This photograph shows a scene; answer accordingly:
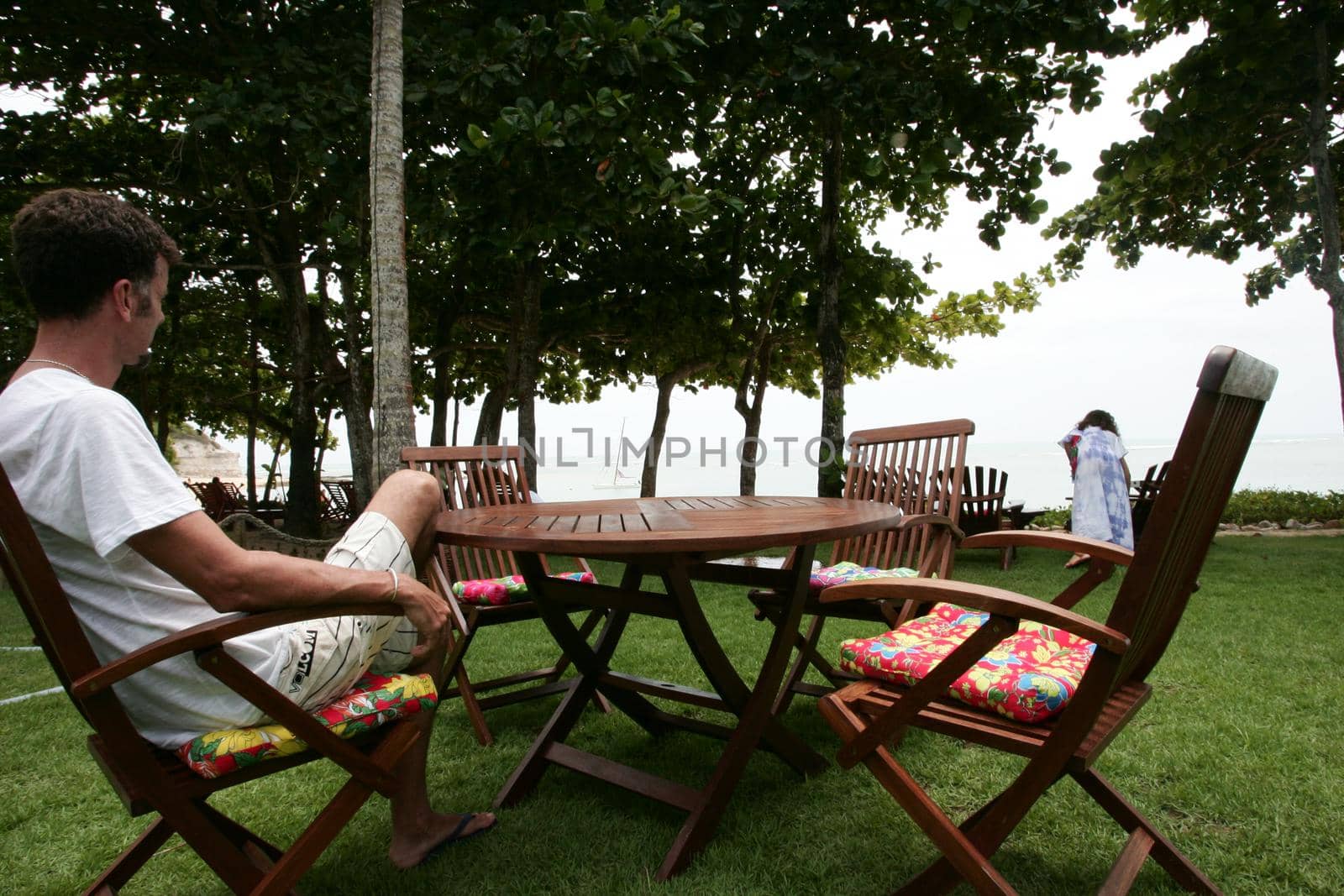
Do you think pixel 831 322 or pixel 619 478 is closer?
pixel 831 322

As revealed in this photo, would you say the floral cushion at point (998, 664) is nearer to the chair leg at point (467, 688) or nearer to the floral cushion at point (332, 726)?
the floral cushion at point (332, 726)

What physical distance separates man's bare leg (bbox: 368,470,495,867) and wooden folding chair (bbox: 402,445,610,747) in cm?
77

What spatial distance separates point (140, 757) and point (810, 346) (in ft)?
41.0

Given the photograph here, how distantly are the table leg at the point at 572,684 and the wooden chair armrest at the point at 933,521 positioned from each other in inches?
36.1

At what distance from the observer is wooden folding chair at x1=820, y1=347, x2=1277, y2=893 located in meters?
1.29

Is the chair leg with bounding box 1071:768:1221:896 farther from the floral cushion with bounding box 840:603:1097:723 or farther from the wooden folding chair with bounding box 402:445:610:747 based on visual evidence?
the wooden folding chair with bounding box 402:445:610:747

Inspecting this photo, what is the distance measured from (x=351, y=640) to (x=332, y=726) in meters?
0.20

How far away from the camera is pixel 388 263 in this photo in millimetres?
4816

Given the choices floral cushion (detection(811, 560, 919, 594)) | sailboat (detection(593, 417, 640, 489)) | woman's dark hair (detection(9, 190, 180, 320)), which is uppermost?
woman's dark hair (detection(9, 190, 180, 320))

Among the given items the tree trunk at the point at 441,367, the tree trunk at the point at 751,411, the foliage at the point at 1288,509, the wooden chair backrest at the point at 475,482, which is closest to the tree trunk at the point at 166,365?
the tree trunk at the point at 441,367

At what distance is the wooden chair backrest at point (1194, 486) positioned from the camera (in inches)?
49.8

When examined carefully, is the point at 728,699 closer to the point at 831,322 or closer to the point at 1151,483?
the point at 831,322

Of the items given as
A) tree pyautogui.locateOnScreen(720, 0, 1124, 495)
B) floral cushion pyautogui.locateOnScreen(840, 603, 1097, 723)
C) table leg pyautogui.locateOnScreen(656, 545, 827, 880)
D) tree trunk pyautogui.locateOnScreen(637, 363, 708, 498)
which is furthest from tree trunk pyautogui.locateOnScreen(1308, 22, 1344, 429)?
table leg pyautogui.locateOnScreen(656, 545, 827, 880)

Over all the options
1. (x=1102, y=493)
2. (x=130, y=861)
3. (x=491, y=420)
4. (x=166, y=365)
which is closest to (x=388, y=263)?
(x=130, y=861)
